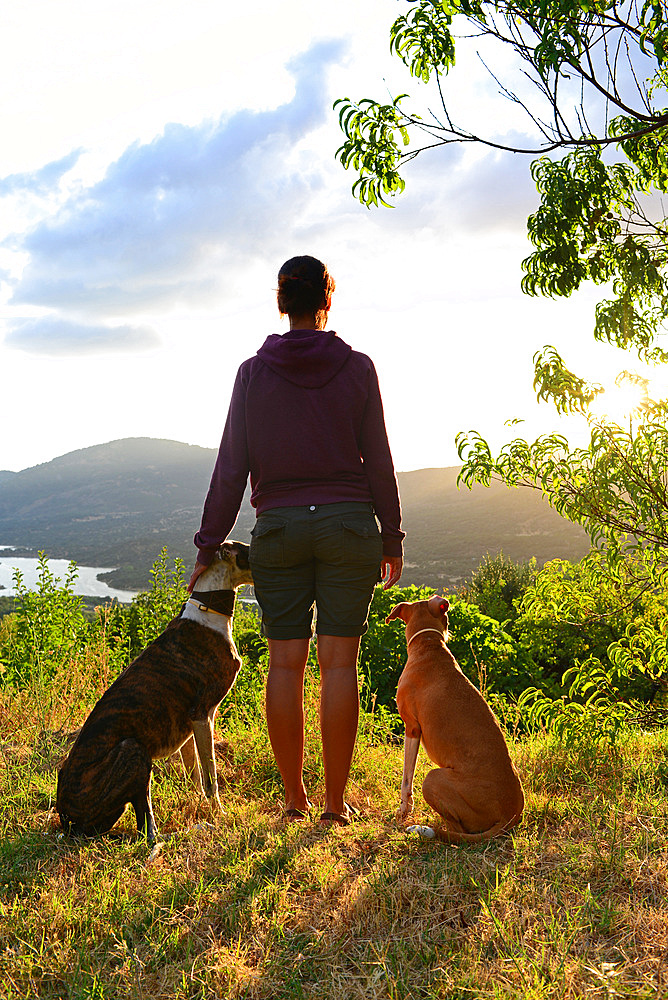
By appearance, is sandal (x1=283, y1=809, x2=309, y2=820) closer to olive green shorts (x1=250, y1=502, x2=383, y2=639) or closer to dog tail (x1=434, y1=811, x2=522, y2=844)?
dog tail (x1=434, y1=811, x2=522, y2=844)

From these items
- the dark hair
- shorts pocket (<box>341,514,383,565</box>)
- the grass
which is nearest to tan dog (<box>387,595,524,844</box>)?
the grass

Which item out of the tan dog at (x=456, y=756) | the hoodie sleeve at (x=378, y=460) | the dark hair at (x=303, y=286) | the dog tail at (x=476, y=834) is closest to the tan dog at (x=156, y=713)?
the hoodie sleeve at (x=378, y=460)

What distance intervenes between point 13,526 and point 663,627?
428ft

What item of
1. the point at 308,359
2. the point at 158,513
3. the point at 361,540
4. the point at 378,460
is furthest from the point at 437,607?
the point at 158,513

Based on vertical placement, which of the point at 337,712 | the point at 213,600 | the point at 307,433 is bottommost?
the point at 337,712

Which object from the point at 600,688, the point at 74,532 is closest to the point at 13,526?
the point at 74,532

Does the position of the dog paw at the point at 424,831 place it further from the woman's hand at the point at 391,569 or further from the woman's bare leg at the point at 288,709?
the woman's hand at the point at 391,569

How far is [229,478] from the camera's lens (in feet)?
11.9

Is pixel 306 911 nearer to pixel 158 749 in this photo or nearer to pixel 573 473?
pixel 158 749

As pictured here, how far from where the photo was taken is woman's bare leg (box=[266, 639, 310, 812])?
11.5 ft

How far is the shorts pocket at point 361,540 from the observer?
3369 millimetres

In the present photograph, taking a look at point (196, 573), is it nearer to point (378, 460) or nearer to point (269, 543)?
point (269, 543)

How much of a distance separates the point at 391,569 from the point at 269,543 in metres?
0.74

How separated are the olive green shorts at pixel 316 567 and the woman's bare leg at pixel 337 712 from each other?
0.32 ft
